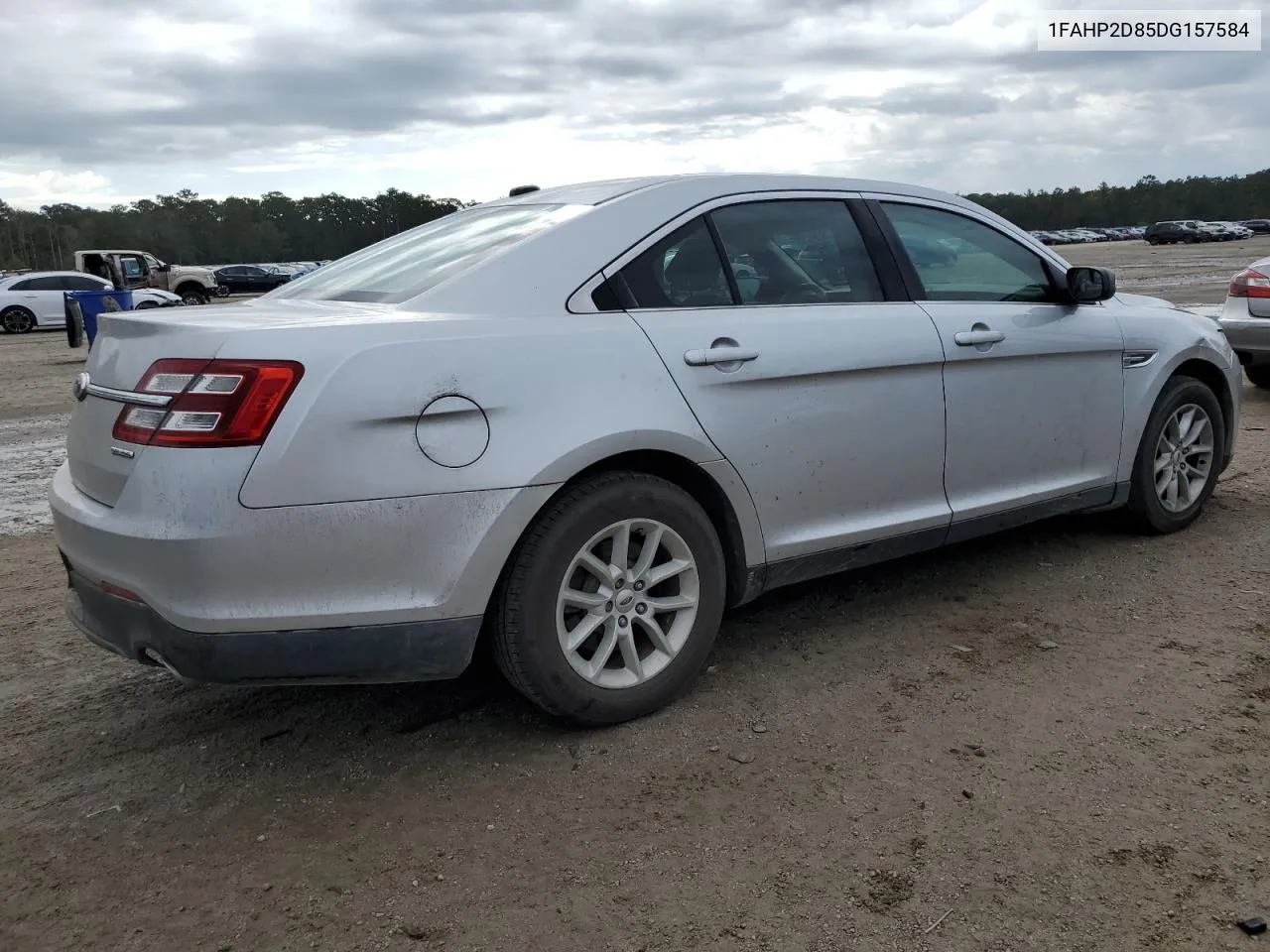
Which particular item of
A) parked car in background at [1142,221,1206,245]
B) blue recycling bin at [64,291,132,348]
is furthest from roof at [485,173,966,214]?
parked car in background at [1142,221,1206,245]

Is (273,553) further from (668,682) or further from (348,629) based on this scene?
(668,682)

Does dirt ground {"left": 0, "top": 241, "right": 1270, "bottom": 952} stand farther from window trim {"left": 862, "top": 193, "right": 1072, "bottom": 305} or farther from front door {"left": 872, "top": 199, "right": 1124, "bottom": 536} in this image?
window trim {"left": 862, "top": 193, "right": 1072, "bottom": 305}

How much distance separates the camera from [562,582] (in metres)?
2.98

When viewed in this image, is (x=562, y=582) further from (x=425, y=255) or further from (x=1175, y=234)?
(x=1175, y=234)

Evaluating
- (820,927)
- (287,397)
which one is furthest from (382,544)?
(820,927)

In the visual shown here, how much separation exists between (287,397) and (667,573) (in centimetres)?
121

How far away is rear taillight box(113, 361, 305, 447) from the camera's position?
2.60 meters

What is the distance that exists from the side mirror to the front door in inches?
2.5

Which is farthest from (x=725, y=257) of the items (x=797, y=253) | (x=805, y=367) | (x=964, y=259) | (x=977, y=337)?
(x=964, y=259)

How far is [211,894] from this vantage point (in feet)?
8.09

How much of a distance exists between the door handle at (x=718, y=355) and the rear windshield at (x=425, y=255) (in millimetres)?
586

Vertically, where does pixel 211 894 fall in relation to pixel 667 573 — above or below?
below

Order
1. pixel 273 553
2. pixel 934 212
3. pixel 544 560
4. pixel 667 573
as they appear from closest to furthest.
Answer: pixel 273 553 < pixel 544 560 < pixel 667 573 < pixel 934 212

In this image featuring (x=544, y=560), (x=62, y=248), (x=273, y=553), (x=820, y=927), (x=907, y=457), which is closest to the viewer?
(x=820, y=927)
